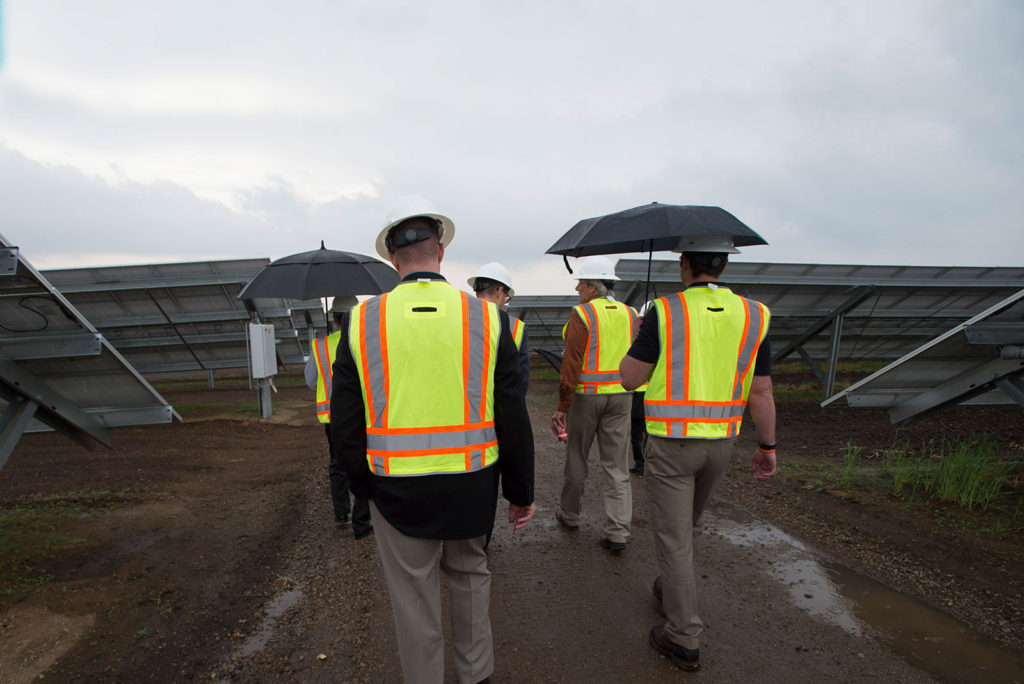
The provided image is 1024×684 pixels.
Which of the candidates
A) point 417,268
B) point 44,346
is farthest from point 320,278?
point 417,268

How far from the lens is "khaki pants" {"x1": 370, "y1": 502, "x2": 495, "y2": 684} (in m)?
2.12

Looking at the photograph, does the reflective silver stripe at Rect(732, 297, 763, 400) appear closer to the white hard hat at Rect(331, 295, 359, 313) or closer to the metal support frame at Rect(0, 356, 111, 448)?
the white hard hat at Rect(331, 295, 359, 313)

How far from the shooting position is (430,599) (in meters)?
2.16

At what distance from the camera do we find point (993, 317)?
13.3ft

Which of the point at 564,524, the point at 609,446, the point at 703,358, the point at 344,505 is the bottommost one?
the point at 564,524

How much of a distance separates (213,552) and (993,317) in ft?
20.6

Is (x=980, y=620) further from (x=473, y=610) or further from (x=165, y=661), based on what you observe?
(x=165, y=661)

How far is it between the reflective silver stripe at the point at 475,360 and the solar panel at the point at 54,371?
2.59m

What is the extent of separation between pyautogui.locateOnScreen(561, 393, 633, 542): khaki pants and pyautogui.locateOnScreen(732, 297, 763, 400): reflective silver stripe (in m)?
1.45

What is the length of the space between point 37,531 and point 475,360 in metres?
4.80

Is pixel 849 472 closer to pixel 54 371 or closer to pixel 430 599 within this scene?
pixel 430 599

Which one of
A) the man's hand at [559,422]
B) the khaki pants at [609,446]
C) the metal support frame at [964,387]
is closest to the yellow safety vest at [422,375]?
the man's hand at [559,422]

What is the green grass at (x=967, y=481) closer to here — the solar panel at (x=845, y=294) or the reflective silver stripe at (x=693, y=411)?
the reflective silver stripe at (x=693, y=411)

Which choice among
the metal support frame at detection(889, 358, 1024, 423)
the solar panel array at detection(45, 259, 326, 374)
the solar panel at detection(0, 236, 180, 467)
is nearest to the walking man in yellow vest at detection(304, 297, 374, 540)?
the solar panel at detection(0, 236, 180, 467)
